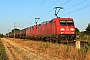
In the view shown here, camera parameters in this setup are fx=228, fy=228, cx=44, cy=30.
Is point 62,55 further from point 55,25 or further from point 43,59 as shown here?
point 55,25

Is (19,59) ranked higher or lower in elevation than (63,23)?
lower

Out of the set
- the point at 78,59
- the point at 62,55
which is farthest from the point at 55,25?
the point at 78,59

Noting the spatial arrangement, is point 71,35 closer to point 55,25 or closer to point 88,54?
point 55,25

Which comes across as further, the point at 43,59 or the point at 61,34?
the point at 61,34

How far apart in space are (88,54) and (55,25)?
54.1 ft

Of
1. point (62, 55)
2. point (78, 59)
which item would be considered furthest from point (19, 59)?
point (78, 59)

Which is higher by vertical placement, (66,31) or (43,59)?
(66,31)

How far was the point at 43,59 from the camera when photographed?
1443 centimetres

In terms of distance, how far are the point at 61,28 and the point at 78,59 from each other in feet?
50.5

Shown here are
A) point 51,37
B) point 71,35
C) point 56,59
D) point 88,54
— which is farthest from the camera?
point 51,37

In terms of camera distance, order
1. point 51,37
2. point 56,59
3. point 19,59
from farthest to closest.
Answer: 1. point 51,37
2. point 19,59
3. point 56,59

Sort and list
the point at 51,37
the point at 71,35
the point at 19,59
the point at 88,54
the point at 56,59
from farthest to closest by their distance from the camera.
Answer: the point at 51,37
the point at 71,35
the point at 19,59
the point at 56,59
the point at 88,54

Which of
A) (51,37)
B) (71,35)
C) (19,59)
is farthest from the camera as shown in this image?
(51,37)

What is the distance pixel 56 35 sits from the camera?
28.2m
